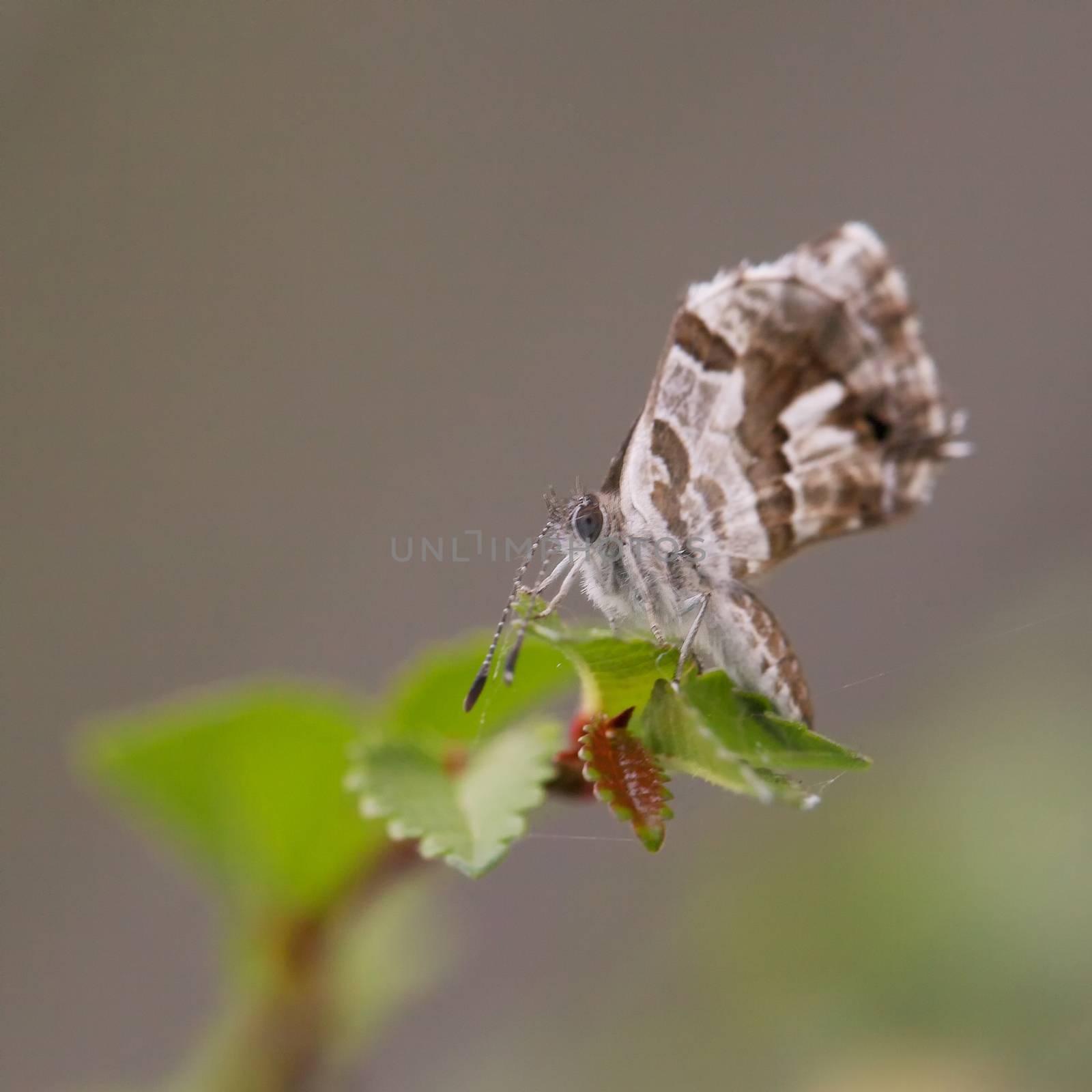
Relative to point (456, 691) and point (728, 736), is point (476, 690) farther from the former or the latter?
point (728, 736)

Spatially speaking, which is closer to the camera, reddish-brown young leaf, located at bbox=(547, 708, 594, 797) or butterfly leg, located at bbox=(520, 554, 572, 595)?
reddish-brown young leaf, located at bbox=(547, 708, 594, 797)

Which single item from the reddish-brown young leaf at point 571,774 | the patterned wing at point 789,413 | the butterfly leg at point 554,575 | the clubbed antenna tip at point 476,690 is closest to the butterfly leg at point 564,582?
the butterfly leg at point 554,575

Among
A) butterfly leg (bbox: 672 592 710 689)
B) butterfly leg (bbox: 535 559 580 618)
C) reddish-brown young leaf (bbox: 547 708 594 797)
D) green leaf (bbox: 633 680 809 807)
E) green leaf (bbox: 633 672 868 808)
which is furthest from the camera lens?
butterfly leg (bbox: 535 559 580 618)

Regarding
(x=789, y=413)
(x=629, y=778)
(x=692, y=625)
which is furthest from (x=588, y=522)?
(x=629, y=778)

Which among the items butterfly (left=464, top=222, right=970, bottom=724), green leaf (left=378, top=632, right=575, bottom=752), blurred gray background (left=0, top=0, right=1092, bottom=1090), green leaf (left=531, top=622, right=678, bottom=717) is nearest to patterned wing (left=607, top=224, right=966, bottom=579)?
butterfly (left=464, top=222, right=970, bottom=724)

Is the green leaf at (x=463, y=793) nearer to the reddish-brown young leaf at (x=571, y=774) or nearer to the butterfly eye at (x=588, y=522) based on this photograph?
the reddish-brown young leaf at (x=571, y=774)

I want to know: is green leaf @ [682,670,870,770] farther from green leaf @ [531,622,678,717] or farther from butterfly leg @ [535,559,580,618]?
butterfly leg @ [535,559,580,618]
